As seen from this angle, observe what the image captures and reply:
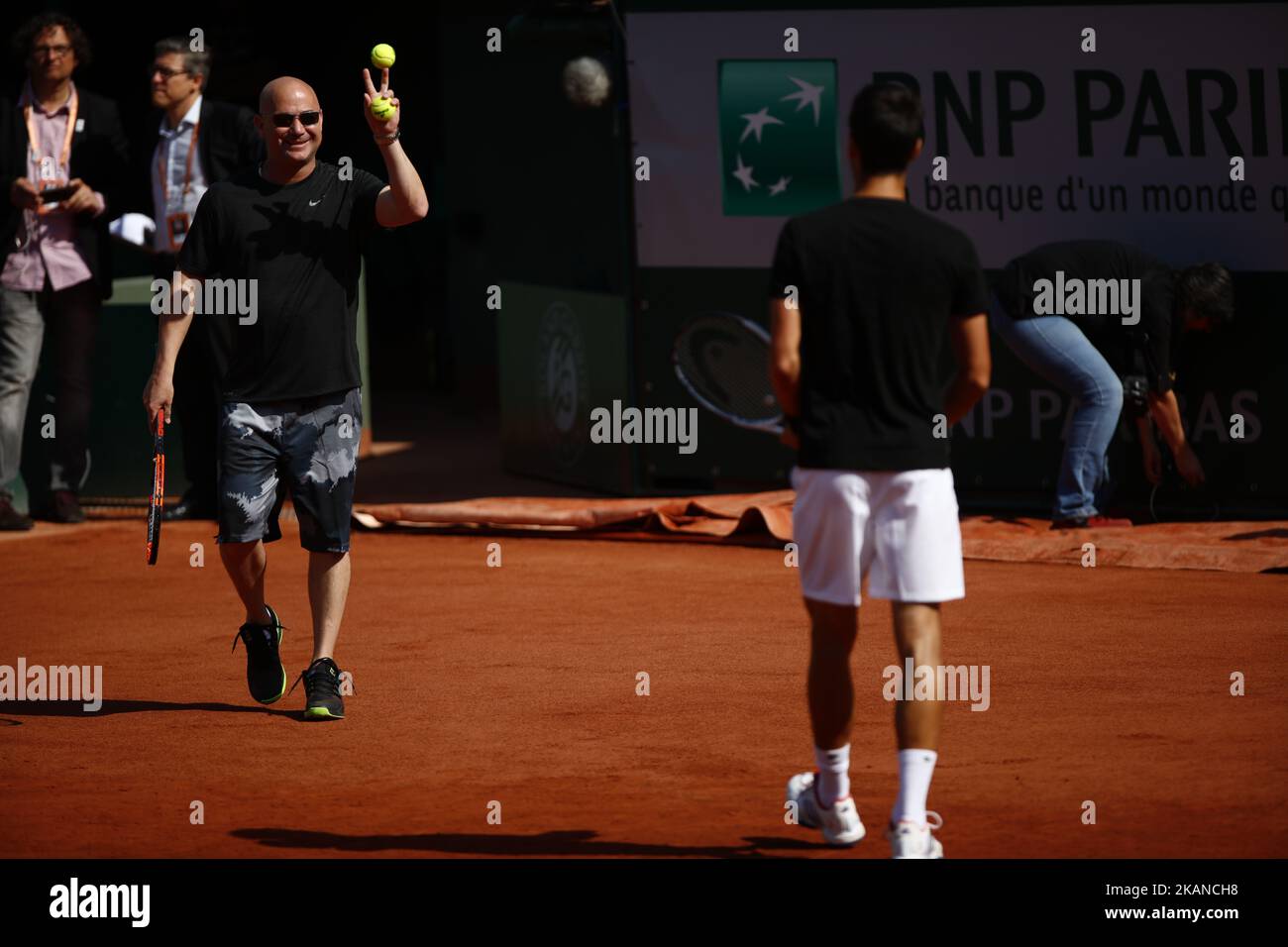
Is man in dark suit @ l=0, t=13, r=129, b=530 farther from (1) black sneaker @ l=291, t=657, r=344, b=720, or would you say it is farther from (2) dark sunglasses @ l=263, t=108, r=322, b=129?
(1) black sneaker @ l=291, t=657, r=344, b=720

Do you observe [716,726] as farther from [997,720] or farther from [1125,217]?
[1125,217]

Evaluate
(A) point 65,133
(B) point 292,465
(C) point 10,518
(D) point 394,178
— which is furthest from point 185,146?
(D) point 394,178

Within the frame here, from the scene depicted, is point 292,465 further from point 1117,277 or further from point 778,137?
point 778,137

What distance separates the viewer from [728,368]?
11.9 metres

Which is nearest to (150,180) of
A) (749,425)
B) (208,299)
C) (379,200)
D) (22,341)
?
(22,341)

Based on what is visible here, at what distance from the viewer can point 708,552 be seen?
10664 millimetres

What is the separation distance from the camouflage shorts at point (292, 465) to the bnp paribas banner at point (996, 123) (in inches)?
200

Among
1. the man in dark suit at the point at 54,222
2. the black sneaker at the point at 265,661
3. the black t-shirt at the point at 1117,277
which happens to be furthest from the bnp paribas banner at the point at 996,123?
the black sneaker at the point at 265,661

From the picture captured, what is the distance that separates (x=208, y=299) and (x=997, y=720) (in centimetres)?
451

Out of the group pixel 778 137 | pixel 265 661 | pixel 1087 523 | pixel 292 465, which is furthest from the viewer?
pixel 778 137

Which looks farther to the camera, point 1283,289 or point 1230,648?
point 1283,289

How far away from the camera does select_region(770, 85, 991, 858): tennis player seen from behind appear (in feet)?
16.5

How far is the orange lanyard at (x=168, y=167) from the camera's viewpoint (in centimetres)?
1113

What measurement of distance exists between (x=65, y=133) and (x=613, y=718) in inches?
241
